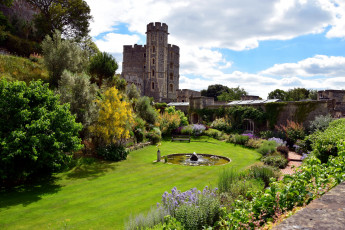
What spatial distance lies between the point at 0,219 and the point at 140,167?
699cm

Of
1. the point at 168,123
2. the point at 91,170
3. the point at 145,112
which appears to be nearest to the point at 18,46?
the point at 145,112

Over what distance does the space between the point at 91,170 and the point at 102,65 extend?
14.9m

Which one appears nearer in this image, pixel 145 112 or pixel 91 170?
pixel 91 170

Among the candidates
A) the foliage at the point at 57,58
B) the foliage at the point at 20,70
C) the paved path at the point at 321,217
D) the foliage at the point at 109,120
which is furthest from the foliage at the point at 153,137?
the paved path at the point at 321,217

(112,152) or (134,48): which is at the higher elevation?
(134,48)

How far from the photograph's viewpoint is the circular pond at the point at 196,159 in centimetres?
1408

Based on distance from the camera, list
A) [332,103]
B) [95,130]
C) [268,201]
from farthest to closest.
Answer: [332,103] < [95,130] < [268,201]

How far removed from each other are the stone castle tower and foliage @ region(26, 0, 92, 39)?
19500 millimetres

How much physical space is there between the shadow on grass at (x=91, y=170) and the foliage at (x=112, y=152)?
61cm

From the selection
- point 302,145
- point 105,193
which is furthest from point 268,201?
point 302,145

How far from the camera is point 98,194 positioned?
8.72 meters

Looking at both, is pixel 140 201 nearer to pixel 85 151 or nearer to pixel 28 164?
pixel 28 164

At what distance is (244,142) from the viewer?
Result: 1973 centimetres

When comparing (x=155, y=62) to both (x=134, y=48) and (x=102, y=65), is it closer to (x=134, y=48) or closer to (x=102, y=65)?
(x=134, y=48)
